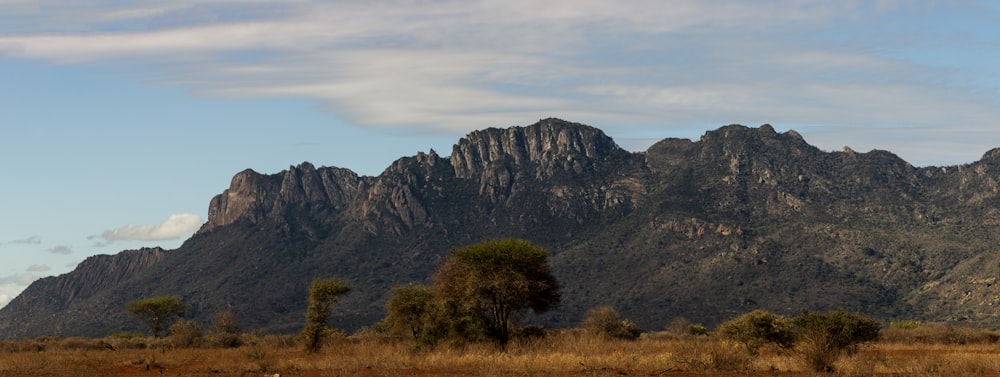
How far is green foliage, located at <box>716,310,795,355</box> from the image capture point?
50.0 meters

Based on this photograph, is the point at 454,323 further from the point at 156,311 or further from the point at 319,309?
the point at 156,311

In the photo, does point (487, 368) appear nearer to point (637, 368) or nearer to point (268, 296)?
point (637, 368)

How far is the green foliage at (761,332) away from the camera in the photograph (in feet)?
164

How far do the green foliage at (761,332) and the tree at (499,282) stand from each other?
9.48m

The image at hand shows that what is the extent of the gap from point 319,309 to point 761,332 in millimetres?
25075

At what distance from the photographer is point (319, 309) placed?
6006 cm

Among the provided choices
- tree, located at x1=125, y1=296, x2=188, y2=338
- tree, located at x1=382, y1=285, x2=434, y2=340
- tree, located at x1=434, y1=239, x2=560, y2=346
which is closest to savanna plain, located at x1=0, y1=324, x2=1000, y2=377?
tree, located at x1=434, y1=239, x2=560, y2=346

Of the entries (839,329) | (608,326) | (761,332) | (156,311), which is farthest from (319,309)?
(156,311)

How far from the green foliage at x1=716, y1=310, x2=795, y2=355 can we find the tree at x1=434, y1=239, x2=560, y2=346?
9476 mm

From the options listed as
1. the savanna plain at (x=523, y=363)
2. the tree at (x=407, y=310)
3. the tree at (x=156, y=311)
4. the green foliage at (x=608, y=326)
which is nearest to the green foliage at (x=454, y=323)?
the savanna plain at (x=523, y=363)

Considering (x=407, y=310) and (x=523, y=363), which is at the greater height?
(x=407, y=310)

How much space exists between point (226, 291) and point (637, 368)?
171977 mm

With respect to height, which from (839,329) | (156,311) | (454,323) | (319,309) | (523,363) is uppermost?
(156,311)

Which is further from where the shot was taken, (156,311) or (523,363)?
(156,311)
